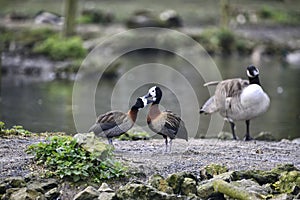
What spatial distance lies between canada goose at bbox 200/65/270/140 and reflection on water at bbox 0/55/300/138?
211cm

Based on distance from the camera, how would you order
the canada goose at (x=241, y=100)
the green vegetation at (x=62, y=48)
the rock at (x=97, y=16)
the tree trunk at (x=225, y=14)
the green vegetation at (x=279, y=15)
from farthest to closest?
the green vegetation at (x=279, y=15) → the rock at (x=97, y=16) → the tree trunk at (x=225, y=14) → the green vegetation at (x=62, y=48) → the canada goose at (x=241, y=100)

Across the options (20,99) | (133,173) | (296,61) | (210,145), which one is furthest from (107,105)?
(296,61)

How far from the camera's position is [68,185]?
28.0 ft

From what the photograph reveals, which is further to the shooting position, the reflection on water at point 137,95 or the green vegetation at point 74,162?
the reflection on water at point 137,95

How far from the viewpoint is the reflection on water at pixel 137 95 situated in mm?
17234

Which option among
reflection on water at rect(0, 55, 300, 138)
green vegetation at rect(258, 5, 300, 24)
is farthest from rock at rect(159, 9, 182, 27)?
reflection on water at rect(0, 55, 300, 138)

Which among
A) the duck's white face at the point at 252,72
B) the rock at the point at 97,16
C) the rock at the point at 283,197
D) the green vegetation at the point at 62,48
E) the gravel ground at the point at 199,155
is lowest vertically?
the rock at the point at 283,197

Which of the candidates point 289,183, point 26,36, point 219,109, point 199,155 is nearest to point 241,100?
point 219,109

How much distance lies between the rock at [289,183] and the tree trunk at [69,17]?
24.1 m

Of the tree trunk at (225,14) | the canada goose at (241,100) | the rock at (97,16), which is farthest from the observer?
the rock at (97,16)

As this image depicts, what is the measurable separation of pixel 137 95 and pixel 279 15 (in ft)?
87.8

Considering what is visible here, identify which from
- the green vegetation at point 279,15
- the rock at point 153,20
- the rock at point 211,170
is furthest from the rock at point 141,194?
the green vegetation at point 279,15

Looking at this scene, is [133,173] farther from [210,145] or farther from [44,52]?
[44,52]

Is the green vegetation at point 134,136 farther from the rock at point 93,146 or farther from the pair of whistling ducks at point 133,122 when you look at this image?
the rock at point 93,146
